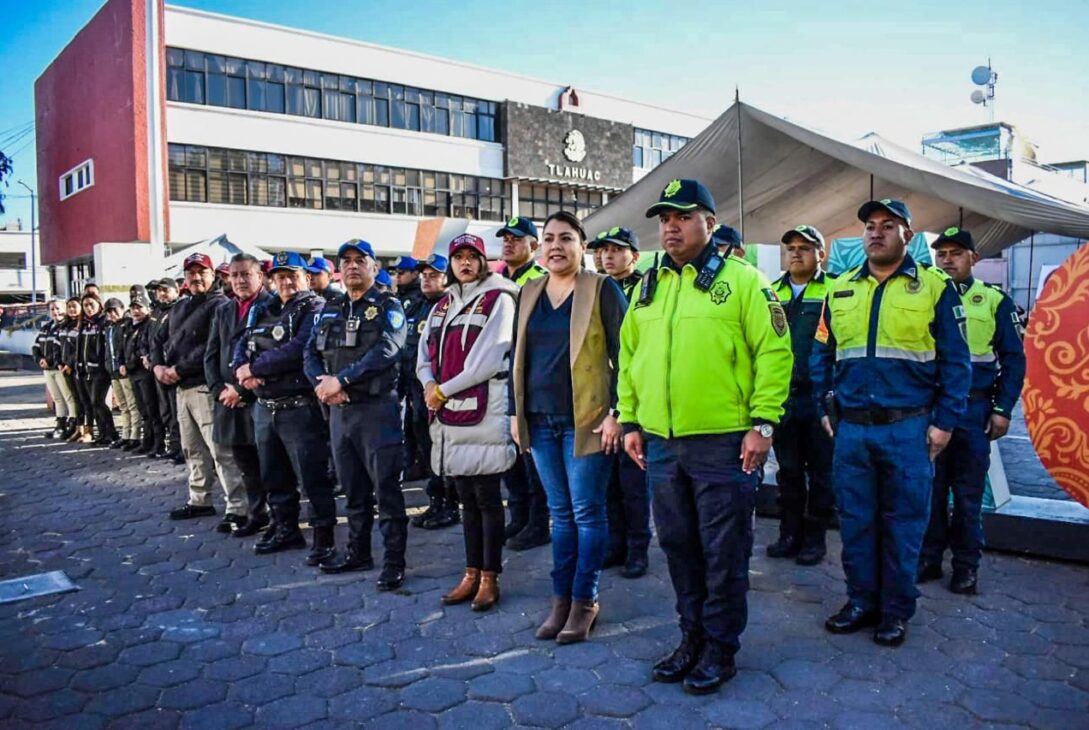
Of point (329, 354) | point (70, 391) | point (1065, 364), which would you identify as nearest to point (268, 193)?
point (70, 391)

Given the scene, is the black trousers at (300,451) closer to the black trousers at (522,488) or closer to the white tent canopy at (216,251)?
the black trousers at (522,488)

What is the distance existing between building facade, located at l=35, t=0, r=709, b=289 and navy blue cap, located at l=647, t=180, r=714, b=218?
23.3 metres

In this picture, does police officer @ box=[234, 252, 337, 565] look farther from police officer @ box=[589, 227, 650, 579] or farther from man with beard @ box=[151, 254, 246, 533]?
police officer @ box=[589, 227, 650, 579]

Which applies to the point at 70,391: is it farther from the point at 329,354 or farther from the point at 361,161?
the point at 361,161

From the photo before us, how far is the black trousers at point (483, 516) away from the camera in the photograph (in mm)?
4211

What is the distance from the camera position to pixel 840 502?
3.86m

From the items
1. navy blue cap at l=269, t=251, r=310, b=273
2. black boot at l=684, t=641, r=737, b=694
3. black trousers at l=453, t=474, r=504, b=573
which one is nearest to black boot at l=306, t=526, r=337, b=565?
black trousers at l=453, t=474, r=504, b=573

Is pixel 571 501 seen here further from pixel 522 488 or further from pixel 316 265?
pixel 316 265

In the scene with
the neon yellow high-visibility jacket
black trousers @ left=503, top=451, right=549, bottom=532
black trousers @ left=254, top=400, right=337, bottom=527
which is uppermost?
the neon yellow high-visibility jacket

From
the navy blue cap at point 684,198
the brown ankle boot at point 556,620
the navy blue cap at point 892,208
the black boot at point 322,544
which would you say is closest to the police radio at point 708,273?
the navy blue cap at point 684,198

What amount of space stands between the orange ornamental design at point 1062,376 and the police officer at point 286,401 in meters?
4.52

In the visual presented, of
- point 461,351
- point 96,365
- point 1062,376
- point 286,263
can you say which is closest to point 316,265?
point 286,263

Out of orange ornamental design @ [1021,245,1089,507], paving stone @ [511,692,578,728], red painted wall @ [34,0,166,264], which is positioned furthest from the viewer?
red painted wall @ [34,0,166,264]

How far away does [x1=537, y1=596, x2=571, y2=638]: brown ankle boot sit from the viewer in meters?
3.82
